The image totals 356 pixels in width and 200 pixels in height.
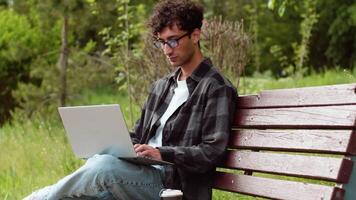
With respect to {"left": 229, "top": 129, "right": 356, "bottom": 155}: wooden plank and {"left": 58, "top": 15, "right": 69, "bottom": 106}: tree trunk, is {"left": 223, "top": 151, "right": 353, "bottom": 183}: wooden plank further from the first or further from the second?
{"left": 58, "top": 15, "right": 69, "bottom": 106}: tree trunk

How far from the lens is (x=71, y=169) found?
646cm

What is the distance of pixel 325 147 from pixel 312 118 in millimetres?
187

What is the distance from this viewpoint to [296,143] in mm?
3506

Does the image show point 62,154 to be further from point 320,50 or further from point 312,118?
point 320,50

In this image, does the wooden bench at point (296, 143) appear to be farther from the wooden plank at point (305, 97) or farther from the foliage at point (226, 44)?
the foliage at point (226, 44)

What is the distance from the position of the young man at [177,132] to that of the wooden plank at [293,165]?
0.13 m

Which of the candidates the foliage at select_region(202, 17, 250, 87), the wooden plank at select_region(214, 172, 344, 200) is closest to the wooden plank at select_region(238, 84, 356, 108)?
the wooden plank at select_region(214, 172, 344, 200)

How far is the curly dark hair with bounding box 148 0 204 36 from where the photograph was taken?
3979 mm

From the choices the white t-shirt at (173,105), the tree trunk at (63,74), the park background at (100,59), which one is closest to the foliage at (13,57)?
the park background at (100,59)

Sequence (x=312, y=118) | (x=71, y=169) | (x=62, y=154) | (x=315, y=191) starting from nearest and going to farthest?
(x=315, y=191)
(x=312, y=118)
(x=71, y=169)
(x=62, y=154)

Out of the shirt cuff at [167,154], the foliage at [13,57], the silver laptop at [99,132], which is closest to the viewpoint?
the silver laptop at [99,132]

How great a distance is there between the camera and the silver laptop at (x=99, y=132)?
3631 millimetres

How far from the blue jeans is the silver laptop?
64mm

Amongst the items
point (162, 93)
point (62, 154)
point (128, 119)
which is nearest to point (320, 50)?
point (128, 119)
